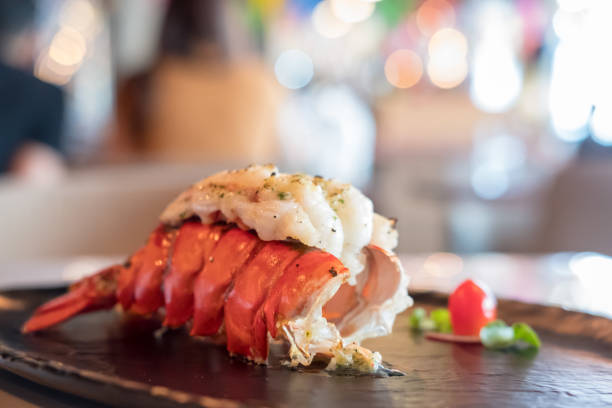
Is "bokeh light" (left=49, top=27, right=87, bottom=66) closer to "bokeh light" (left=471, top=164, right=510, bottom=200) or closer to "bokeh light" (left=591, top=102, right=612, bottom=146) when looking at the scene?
"bokeh light" (left=471, top=164, right=510, bottom=200)

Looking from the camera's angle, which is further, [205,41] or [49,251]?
[205,41]

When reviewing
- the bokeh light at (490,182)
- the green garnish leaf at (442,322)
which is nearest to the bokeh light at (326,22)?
the bokeh light at (490,182)

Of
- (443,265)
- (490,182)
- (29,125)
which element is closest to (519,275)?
(443,265)

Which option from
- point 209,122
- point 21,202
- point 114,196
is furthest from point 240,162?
point 21,202

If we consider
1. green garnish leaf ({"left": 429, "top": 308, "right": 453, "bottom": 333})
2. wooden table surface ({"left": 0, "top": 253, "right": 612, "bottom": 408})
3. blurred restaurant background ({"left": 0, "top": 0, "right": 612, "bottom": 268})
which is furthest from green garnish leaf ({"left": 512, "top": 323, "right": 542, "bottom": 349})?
blurred restaurant background ({"left": 0, "top": 0, "right": 612, "bottom": 268})

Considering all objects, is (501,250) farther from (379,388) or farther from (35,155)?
(379,388)

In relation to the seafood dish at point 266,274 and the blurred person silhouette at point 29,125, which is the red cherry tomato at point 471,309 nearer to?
the seafood dish at point 266,274
